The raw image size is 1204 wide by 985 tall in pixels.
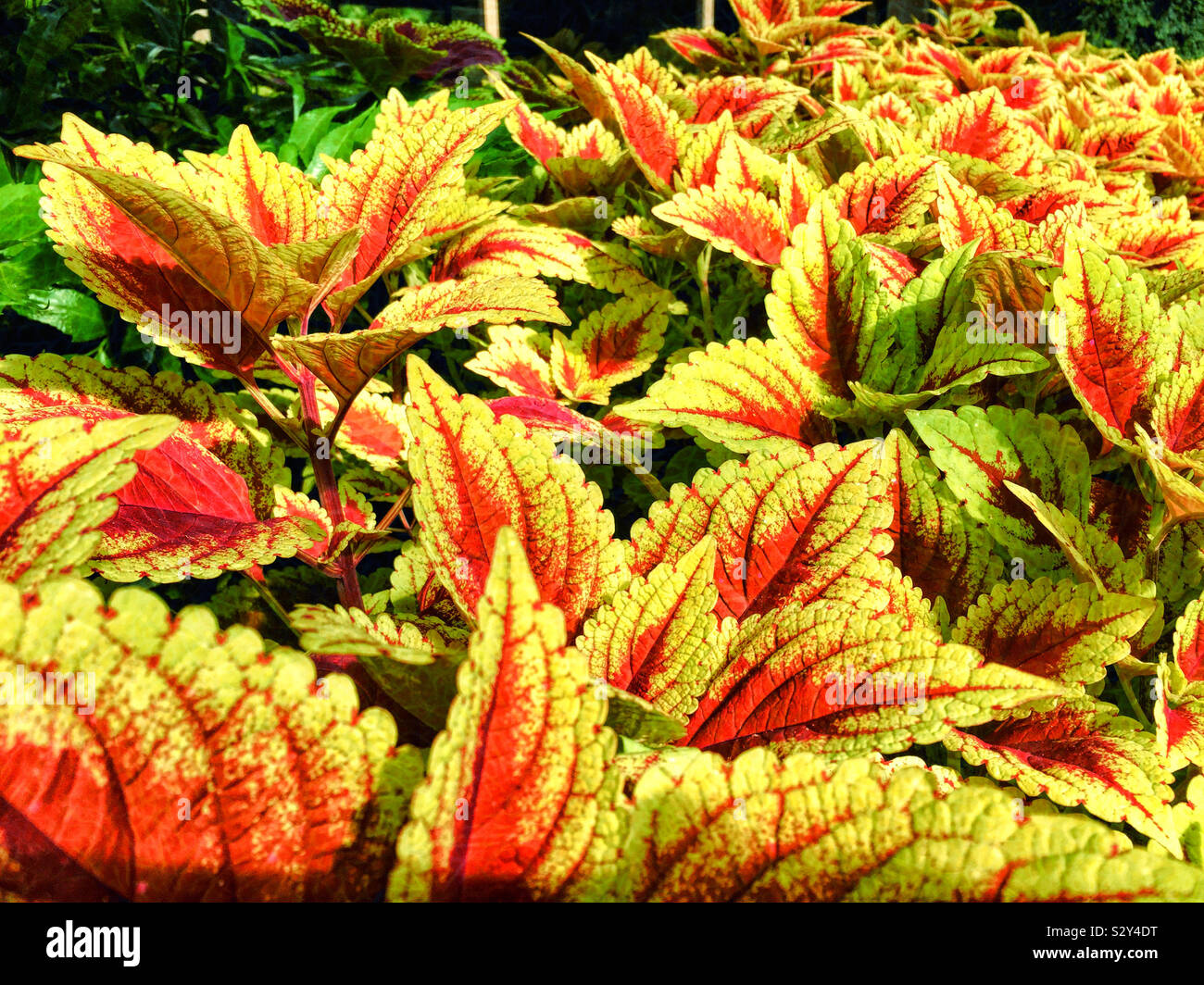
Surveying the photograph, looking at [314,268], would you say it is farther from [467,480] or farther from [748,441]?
[748,441]

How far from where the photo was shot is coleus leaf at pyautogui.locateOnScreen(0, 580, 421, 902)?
17.0 inches

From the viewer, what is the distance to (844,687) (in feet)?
2.16

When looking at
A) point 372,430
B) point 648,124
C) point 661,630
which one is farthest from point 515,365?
point 661,630

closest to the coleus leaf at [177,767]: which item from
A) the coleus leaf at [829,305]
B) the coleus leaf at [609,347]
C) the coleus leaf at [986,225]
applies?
the coleus leaf at [829,305]

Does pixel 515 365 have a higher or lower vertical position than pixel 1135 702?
higher

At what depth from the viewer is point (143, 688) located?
0.44m

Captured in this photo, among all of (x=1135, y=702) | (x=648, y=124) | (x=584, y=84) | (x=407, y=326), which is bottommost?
(x=1135, y=702)

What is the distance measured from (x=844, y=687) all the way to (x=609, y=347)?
2.88 ft

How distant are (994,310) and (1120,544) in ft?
1.09

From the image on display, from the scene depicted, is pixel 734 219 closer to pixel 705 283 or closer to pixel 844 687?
pixel 705 283

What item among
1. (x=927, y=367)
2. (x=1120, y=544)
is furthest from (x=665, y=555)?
(x=1120, y=544)

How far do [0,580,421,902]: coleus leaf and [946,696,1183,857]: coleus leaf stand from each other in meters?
0.51

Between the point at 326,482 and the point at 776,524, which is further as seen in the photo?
the point at 326,482

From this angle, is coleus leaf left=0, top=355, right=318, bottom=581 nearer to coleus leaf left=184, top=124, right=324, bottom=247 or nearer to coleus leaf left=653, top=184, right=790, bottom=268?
coleus leaf left=184, top=124, right=324, bottom=247
